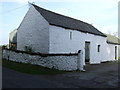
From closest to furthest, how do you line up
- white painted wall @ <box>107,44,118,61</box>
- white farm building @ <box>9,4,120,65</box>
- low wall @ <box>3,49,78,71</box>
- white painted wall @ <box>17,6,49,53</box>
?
low wall @ <box>3,49,78,71</box> < white farm building @ <box>9,4,120,65</box> < white painted wall @ <box>17,6,49,53</box> < white painted wall @ <box>107,44,118,61</box>

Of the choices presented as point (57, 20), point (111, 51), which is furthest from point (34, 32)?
point (111, 51)

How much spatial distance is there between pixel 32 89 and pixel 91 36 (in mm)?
19047

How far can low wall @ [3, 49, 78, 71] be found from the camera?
589 inches

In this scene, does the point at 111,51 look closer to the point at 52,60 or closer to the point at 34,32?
the point at 34,32

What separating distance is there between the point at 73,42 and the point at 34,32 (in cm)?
549

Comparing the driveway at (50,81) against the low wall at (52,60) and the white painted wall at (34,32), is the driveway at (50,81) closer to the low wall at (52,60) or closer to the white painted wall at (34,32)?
the low wall at (52,60)

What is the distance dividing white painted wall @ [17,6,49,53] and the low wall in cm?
269

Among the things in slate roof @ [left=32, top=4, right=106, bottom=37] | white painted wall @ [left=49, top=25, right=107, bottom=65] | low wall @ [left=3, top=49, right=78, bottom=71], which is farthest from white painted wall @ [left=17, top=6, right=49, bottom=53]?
low wall @ [left=3, top=49, right=78, bottom=71]

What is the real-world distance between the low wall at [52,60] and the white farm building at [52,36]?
224 cm

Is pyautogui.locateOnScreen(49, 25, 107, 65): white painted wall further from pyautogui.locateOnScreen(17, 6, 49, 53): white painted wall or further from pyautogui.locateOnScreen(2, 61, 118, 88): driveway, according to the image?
pyautogui.locateOnScreen(2, 61, 118, 88): driveway

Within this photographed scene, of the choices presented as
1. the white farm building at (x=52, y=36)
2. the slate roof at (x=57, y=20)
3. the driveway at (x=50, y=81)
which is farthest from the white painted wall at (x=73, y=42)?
the driveway at (x=50, y=81)

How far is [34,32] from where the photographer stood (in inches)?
803

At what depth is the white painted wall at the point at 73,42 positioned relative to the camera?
18.5 meters

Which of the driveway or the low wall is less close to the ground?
the low wall
